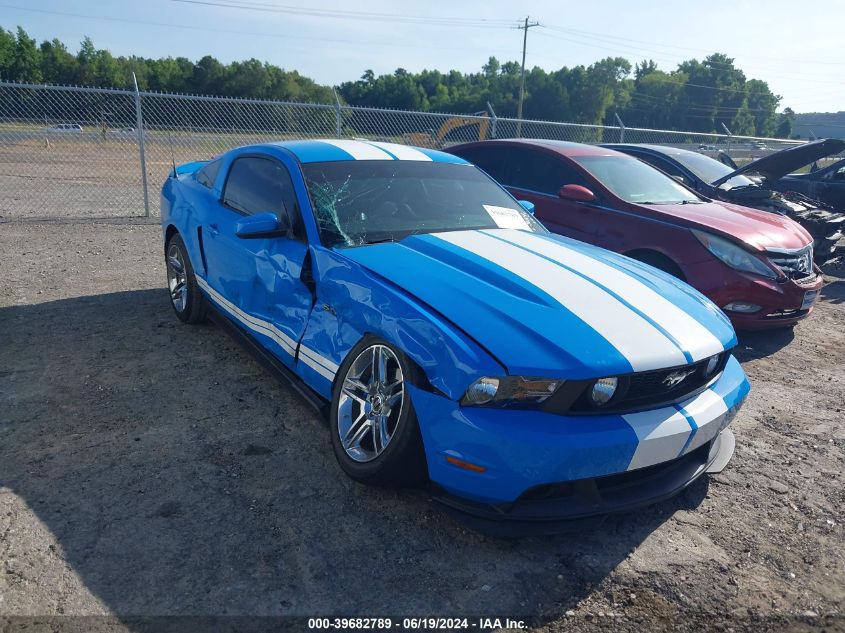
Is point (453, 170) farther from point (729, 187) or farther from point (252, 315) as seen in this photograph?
point (729, 187)

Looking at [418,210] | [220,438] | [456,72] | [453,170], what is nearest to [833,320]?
[453,170]

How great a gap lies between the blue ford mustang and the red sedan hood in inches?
83.7

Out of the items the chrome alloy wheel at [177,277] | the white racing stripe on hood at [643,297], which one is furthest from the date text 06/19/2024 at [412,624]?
the chrome alloy wheel at [177,277]

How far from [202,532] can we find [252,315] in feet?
4.82

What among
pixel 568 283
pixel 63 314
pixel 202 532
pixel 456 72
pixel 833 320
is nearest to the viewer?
pixel 202 532

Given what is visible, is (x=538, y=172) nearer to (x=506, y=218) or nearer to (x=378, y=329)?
(x=506, y=218)

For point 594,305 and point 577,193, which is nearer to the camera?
point 594,305

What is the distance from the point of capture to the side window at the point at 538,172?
6.13 metres

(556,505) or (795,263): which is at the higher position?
(795,263)

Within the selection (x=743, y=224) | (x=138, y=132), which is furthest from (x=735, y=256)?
(x=138, y=132)

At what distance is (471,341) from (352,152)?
6.50ft

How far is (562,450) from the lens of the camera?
7.25ft

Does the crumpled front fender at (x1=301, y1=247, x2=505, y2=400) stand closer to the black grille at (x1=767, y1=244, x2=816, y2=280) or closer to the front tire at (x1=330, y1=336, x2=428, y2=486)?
the front tire at (x1=330, y1=336, x2=428, y2=486)

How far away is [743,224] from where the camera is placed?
5.46 meters
